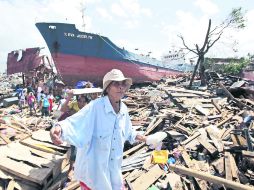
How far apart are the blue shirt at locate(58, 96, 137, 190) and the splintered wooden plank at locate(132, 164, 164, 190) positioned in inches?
90.8

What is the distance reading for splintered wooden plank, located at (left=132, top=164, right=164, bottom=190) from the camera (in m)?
5.35

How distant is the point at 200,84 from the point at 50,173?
548 inches

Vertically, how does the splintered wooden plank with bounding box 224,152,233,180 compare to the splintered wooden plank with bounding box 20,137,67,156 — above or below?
above

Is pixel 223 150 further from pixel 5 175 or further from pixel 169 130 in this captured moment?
pixel 5 175

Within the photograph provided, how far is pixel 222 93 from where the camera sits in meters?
14.1

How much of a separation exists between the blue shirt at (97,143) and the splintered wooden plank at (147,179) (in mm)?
2306

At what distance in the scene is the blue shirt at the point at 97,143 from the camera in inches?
117

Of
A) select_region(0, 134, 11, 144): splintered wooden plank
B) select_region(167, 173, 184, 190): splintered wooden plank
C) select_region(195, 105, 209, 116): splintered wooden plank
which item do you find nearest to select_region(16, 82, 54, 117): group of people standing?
select_region(0, 134, 11, 144): splintered wooden plank

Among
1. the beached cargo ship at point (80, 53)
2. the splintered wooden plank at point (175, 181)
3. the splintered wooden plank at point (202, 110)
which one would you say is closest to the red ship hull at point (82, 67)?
the beached cargo ship at point (80, 53)

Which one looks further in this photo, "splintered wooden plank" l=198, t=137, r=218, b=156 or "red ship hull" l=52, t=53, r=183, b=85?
"red ship hull" l=52, t=53, r=183, b=85

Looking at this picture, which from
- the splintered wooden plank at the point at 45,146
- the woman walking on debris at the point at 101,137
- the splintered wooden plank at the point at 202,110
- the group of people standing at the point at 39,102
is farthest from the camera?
the group of people standing at the point at 39,102

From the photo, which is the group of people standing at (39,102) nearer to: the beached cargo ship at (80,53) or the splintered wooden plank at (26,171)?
the beached cargo ship at (80,53)

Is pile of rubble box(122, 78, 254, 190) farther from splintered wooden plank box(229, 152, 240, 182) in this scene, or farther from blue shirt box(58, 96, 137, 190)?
blue shirt box(58, 96, 137, 190)

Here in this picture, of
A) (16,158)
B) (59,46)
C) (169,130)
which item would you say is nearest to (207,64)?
(59,46)
